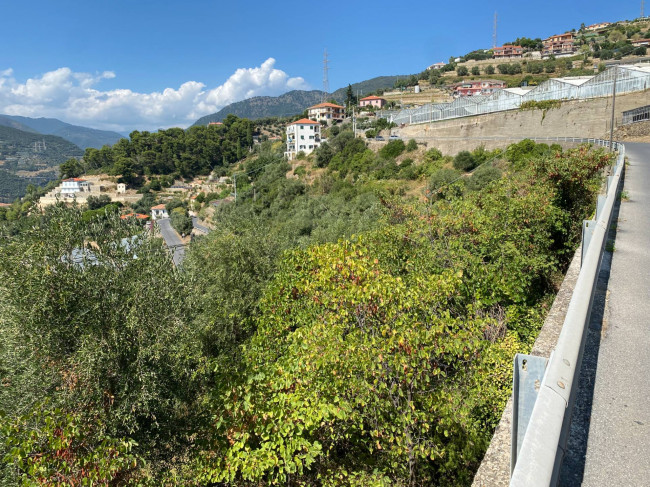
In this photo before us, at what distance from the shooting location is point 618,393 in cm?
330

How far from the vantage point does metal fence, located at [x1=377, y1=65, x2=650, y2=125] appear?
112 feet

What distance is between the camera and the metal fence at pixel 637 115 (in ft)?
102

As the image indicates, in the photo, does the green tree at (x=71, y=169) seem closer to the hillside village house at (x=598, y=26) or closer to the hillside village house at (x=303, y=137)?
the hillside village house at (x=303, y=137)

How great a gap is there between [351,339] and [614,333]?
11.7 ft

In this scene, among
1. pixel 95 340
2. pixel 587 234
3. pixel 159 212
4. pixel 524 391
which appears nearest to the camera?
pixel 524 391

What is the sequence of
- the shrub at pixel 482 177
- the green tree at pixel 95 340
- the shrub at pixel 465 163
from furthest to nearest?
the shrub at pixel 465 163, the shrub at pixel 482 177, the green tree at pixel 95 340

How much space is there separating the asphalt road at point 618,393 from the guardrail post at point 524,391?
1.57 feet

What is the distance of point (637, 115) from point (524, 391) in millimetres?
39886

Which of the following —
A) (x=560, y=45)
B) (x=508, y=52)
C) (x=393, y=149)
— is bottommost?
(x=393, y=149)

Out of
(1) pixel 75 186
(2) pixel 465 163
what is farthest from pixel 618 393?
(1) pixel 75 186

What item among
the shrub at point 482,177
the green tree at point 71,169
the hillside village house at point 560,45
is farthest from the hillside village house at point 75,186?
the hillside village house at point 560,45

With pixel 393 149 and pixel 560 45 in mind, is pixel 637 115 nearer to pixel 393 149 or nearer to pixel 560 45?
pixel 393 149

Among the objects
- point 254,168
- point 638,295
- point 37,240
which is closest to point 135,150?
point 254,168

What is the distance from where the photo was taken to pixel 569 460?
2.65 meters
